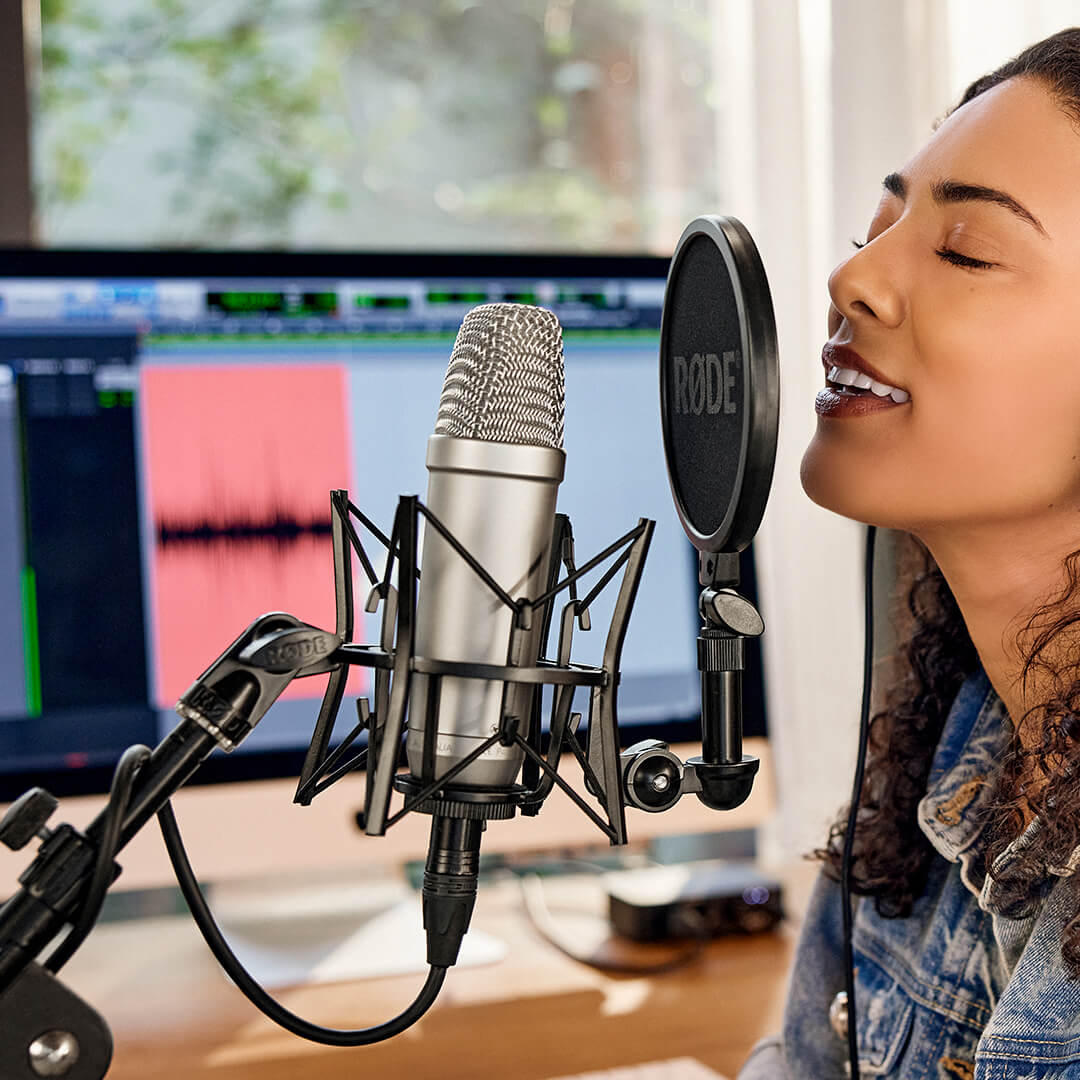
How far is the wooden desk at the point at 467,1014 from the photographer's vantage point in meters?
0.87

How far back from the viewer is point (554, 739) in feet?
1.61

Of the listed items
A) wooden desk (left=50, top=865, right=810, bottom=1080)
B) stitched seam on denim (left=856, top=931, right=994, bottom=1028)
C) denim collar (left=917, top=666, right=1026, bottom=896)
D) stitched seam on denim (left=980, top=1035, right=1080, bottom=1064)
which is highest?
denim collar (left=917, top=666, right=1026, bottom=896)

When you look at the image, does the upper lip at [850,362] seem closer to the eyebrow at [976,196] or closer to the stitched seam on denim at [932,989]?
the eyebrow at [976,196]

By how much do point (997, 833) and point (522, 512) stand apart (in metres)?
0.47

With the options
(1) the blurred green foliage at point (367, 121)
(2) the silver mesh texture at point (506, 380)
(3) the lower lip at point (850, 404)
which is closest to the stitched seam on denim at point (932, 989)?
(3) the lower lip at point (850, 404)

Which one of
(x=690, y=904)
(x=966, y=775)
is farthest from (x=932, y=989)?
(x=690, y=904)

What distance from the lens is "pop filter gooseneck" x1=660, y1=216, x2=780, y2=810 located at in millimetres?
467

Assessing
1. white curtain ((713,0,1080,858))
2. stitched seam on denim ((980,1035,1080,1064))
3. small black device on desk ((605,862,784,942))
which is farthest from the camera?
white curtain ((713,0,1080,858))

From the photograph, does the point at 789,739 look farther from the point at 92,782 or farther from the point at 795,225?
the point at 92,782

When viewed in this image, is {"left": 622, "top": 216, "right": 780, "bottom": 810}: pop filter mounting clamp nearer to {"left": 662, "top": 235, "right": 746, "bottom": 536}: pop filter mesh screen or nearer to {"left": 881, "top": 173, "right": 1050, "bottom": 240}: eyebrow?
{"left": 662, "top": 235, "right": 746, "bottom": 536}: pop filter mesh screen

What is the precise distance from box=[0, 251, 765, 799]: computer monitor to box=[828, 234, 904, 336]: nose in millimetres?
383

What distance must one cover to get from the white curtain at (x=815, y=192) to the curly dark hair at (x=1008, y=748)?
0.34 m

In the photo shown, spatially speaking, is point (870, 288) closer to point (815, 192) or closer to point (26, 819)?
point (26, 819)

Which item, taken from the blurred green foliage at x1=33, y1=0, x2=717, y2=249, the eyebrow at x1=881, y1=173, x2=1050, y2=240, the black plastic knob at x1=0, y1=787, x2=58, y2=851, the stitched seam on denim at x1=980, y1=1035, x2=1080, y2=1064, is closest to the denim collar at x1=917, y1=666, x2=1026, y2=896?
the stitched seam on denim at x1=980, y1=1035, x2=1080, y2=1064
